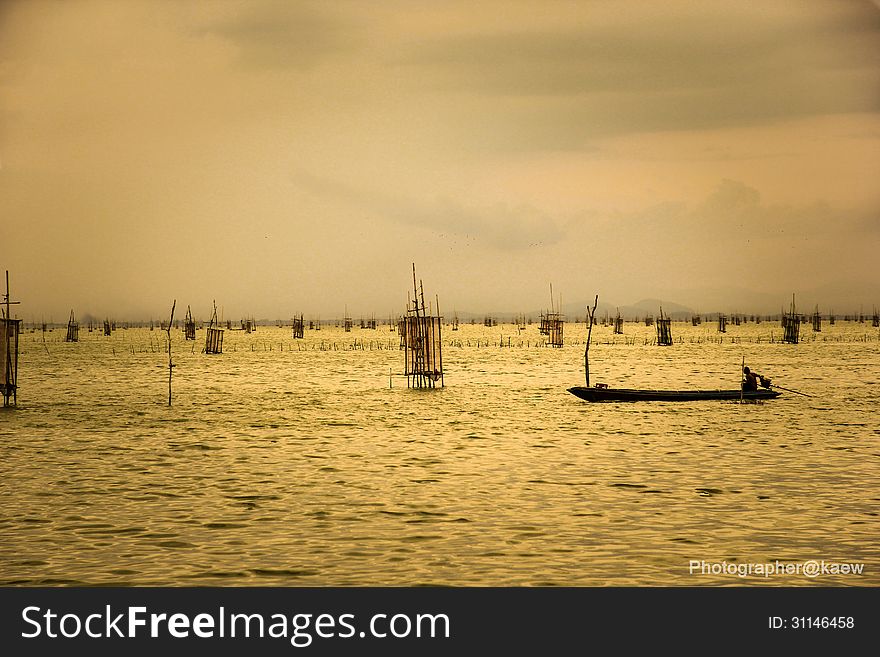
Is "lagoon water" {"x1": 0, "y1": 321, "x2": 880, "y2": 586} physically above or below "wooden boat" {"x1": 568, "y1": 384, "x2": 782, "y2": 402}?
below

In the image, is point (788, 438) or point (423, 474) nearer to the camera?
point (423, 474)

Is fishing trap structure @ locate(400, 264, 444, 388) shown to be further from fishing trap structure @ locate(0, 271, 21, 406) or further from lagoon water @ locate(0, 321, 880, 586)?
fishing trap structure @ locate(0, 271, 21, 406)

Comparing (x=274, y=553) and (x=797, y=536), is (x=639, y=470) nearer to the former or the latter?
(x=797, y=536)

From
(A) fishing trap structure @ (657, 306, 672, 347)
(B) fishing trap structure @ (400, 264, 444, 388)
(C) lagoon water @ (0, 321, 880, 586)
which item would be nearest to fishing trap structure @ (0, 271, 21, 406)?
(C) lagoon water @ (0, 321, 880, 586)

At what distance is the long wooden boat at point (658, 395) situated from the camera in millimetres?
22469

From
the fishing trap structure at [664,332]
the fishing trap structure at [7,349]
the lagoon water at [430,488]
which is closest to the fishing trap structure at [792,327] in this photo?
the fishing trap structure at [664,332]

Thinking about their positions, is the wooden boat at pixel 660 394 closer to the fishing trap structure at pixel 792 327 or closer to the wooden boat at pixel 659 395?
the wooden boat at pixel 659 395

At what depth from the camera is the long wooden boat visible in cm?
2247

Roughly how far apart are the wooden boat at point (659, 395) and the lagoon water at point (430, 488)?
308 mm

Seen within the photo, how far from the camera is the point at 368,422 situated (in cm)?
1956
